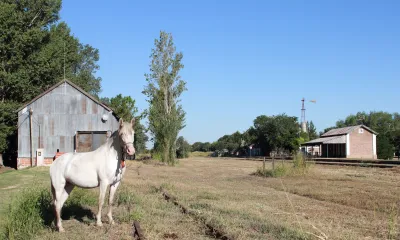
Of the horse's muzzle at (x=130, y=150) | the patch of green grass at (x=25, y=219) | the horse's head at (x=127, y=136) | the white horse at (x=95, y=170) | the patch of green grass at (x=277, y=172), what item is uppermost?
the horse's head at (x=127, y=136)

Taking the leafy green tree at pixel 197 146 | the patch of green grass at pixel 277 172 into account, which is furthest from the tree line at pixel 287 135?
the leafy green tree at pixel 197 146

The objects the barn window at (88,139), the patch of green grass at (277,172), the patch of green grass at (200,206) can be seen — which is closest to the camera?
the patch of green grass at (200,206)

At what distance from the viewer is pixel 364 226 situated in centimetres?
875

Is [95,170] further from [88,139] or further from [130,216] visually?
[88,139]

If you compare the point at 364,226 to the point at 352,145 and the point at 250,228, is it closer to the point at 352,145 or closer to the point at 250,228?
the point at 250,228

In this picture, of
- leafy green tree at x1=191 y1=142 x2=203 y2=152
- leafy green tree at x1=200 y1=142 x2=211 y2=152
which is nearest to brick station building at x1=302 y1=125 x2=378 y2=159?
leafy green tree at x1=200 y1=142 x2=211 y2=152

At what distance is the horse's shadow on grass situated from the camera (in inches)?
370

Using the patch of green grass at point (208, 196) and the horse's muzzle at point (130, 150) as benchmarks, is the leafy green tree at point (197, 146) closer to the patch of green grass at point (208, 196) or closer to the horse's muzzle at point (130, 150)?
the patch of green grass at point (208, 196)

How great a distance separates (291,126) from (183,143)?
2768cm

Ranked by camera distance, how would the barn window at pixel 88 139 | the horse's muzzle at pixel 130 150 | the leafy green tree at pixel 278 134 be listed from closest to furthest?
the horse's muzzle at pixel 130 150 → the barn window at pixel 88 139 → the leafy green tree at pixel 278 134

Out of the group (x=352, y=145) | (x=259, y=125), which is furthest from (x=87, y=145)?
(x=259, y=125)

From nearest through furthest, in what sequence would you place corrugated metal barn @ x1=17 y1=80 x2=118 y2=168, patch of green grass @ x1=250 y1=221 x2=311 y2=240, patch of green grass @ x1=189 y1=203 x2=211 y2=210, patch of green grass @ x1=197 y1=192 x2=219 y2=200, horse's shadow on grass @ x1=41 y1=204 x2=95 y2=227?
patch of green grass @ x1=250 y1=221 x2=311 y2=240
horse's shadow on grass @ x1=41 y1=204 x2=95 y2=227
patch of green grass @ x1=189 y1=203 x2=211 y2=210
patch of green grass @ x1=197 y1=192 x2=219 y2=200
corrugated metal barn @ x1=17 y1=80 x2=118 y2=168

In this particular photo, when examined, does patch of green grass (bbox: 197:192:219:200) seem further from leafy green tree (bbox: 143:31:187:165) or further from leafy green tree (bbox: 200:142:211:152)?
leafy green tree (bbox: 200:142:211:152)

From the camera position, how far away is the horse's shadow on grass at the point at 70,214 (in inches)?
370
